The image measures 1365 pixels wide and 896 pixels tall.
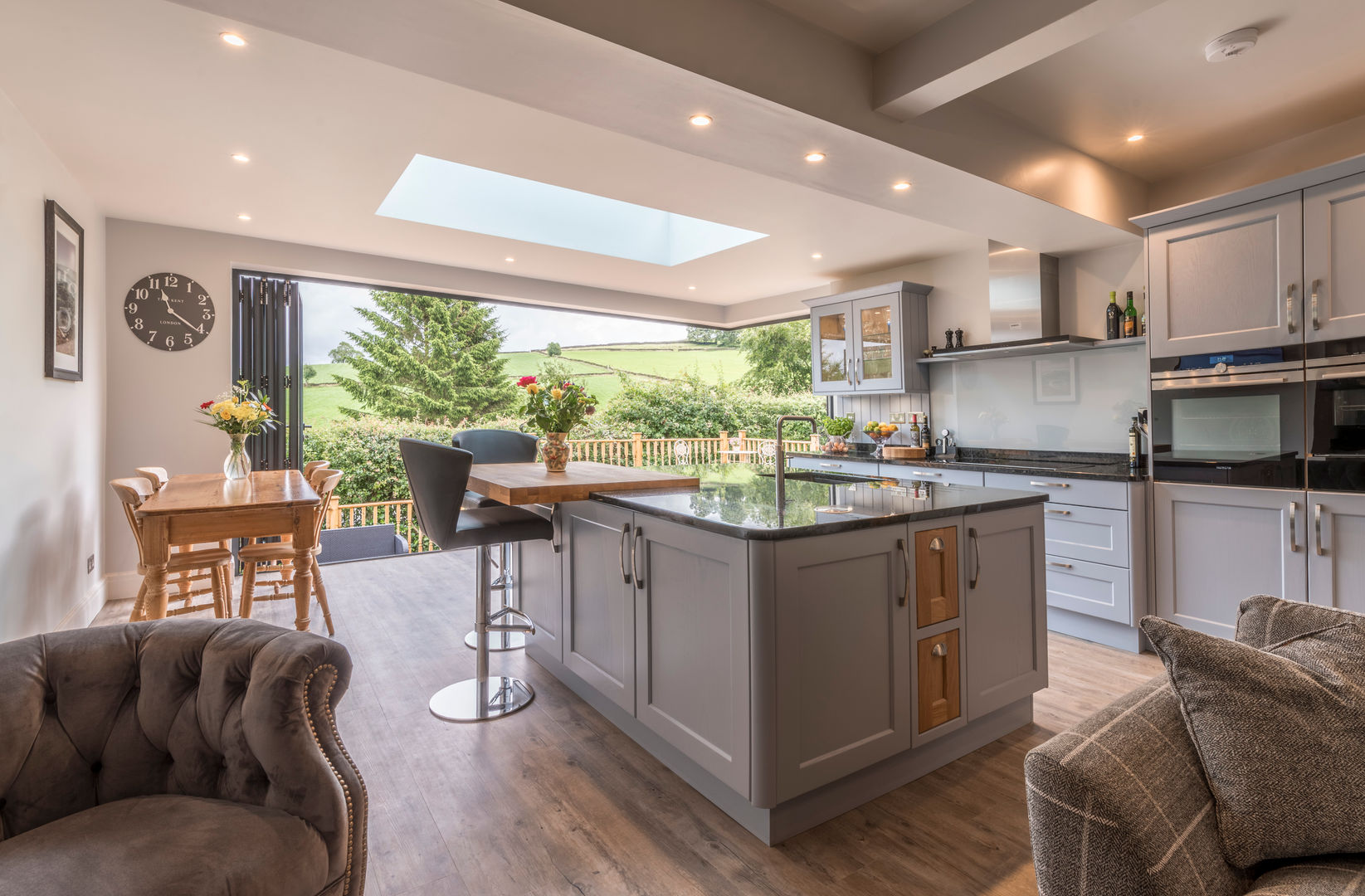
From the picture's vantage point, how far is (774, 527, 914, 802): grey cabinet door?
1.73 m

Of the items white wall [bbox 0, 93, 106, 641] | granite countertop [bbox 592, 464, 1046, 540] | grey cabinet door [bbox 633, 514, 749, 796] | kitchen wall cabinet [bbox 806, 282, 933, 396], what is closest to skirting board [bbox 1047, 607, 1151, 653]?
granite countertop [bbox 592, 464, 1046, 540]

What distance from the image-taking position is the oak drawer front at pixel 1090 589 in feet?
10.9

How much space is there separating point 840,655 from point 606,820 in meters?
0.82

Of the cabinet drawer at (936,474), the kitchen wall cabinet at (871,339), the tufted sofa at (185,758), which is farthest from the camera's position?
the kitchen wall cabinet at (871,339)

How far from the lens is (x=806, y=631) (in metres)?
1.77

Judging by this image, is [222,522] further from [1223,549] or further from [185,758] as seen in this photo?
[1223,549]

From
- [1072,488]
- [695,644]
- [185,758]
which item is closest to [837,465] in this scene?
[1072,488]

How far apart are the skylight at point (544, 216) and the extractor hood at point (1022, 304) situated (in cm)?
160

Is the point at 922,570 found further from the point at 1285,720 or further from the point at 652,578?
the point at 1285,720

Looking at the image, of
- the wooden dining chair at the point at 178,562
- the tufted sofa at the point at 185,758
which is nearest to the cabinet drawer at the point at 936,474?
the tufted sofa at the point at 185,758

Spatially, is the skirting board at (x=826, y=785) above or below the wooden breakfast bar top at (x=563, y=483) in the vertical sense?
below

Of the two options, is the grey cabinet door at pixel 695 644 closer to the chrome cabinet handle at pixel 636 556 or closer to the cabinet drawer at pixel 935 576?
the chrome cabinet handle at pixel 636 556

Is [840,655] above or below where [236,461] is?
below

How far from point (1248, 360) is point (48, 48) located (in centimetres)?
494
